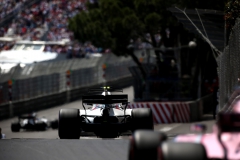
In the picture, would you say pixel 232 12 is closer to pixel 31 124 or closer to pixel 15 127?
pixel 31 124

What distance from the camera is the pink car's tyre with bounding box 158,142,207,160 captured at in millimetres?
5773

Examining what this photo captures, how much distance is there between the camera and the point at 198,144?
597 centimetres

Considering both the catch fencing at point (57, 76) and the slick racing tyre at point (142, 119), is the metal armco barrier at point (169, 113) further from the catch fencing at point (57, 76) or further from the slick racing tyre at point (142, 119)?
the slick racing tyre at point (142, 119)

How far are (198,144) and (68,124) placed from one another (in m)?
7.45

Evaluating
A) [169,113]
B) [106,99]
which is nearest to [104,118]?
[106,99]

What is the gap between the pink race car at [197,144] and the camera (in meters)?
5.80

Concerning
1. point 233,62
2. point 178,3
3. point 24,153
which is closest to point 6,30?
point 178,3

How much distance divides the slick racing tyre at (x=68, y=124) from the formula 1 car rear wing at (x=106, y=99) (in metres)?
0.61

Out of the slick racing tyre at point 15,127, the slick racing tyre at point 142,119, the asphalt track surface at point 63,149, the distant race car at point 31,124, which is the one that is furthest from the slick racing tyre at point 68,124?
the slick racing tyre at point 15,127

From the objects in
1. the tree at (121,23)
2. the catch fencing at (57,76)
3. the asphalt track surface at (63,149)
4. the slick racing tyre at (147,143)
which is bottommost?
the catch fencing at (57,76)

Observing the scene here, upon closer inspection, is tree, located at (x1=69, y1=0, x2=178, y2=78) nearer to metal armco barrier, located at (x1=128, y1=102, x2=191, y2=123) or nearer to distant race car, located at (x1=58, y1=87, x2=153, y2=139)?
metal armco barrier, located at (x1=128, y1=102, x2=191, y2=123)

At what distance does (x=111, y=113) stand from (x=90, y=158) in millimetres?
4249

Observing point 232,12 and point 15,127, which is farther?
point 15,127

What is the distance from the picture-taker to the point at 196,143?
19.8ft
